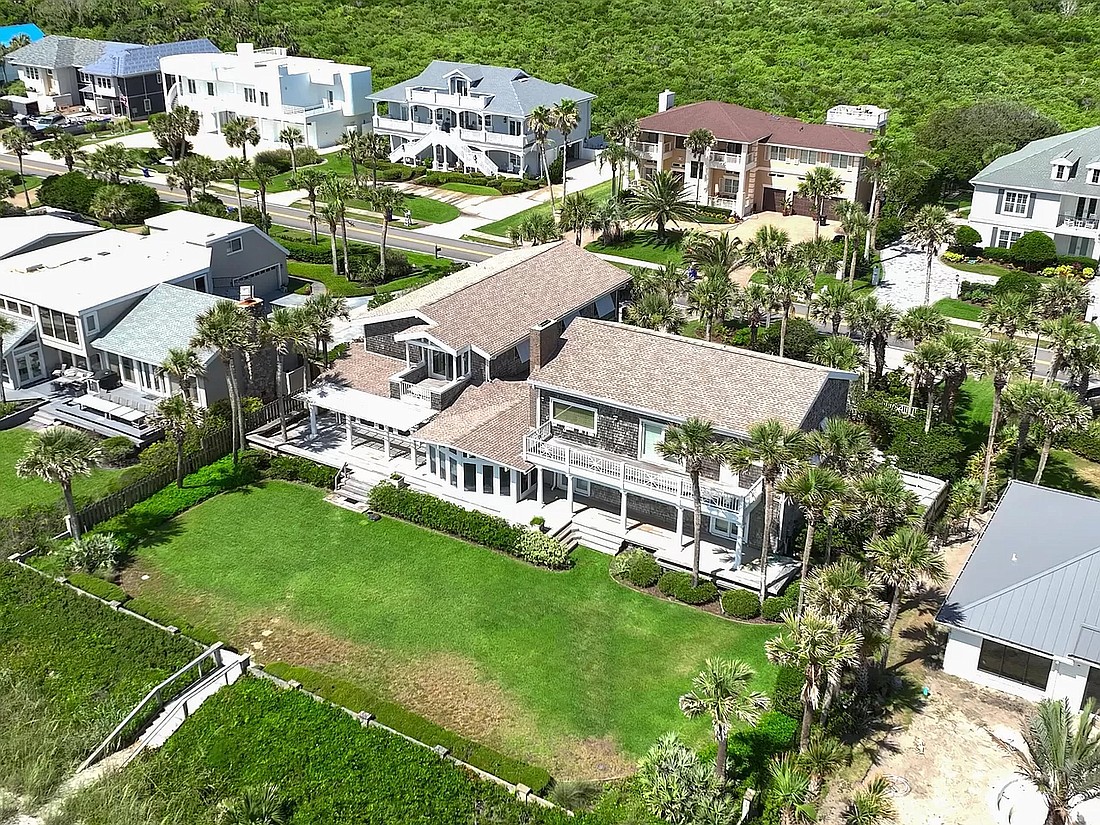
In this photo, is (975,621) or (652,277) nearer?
(975,621)

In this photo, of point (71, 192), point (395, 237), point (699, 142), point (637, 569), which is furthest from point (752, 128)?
point (71, 192)

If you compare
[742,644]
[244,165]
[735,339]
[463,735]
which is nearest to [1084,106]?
[735,339]

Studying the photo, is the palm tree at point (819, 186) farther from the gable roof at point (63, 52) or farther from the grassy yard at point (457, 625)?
the gable roof at point (63, 52)

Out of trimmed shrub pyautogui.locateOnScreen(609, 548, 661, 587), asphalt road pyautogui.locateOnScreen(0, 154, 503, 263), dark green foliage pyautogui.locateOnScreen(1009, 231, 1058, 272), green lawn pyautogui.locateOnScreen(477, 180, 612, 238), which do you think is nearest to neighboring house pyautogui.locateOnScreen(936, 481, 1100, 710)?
trimmed shrub pyautogui.locateOnScreen(609, 548, 661, 587)

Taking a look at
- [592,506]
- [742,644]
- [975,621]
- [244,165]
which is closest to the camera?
[975,621]

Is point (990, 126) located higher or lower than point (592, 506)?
higher

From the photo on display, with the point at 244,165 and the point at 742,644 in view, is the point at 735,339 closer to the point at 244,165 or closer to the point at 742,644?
the point at 742,644

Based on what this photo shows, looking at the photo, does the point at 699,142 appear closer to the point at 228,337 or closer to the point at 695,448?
the point at 228,337
